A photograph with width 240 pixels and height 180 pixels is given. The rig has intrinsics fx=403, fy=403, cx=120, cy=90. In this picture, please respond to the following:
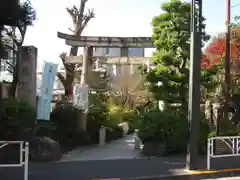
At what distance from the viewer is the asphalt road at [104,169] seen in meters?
10.1

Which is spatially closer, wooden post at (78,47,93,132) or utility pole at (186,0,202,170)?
utility pole at (186,0,202,170)

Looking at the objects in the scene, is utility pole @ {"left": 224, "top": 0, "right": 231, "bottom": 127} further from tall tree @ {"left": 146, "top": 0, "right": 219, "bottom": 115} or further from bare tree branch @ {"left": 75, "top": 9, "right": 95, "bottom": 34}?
bare tree branch @ {"left": 75, "top": 9, "right": 95, "bottom": 34}

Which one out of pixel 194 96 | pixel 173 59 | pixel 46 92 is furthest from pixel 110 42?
pixel 194 96

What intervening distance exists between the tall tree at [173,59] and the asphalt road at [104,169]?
356cm

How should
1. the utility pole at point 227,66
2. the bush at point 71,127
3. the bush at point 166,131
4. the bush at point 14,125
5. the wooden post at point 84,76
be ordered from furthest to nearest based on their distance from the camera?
1. the utility pole at point 227,66
2. the wooden post at point 84,76
3. the bush at point 71,127
4. the bush at point 166,131
5. the bush at point 14,125

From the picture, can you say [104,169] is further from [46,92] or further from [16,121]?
[46,92]

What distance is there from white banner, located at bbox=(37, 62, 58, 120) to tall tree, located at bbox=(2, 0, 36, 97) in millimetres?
1419

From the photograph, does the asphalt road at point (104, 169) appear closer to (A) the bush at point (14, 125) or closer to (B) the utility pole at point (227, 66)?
(A) the bush at point (14, 125)

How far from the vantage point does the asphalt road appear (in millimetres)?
10070

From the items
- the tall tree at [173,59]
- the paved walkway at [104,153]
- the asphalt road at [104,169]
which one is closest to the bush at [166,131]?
the asphalt road at [104,169]

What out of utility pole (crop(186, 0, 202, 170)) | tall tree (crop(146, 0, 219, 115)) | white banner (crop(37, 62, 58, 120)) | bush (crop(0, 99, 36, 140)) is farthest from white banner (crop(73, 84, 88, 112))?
utility pole (crop(186, 0, 202, 170))

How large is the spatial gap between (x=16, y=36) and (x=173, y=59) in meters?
6.29

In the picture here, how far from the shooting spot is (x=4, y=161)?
1190 cm

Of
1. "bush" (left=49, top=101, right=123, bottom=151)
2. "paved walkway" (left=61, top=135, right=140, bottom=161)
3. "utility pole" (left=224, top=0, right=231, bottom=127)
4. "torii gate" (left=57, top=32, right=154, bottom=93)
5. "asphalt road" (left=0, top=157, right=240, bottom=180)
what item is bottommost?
"paved walkway" (left=61, top=135, right=140, bottom=161)
